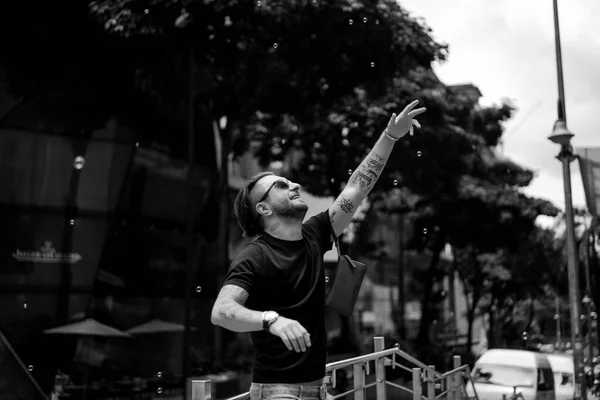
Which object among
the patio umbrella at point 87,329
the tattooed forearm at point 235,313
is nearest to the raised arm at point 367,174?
the tattooed forearm at point 235,313

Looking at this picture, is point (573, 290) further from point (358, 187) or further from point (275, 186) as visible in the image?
point (275, 186)

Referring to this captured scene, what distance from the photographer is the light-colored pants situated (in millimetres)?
2922

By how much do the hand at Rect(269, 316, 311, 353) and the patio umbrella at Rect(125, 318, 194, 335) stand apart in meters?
15.0

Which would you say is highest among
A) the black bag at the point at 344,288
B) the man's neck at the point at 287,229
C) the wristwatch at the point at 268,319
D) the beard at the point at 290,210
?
the beard at the point at 290,210

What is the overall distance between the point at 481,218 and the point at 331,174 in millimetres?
8148

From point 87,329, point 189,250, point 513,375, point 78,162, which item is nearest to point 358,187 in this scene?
point 87,329

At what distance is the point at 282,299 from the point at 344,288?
387 mm

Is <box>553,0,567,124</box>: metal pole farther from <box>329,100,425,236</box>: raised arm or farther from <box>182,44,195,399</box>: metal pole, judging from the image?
<box>329,100,425,236</box>: raised arm

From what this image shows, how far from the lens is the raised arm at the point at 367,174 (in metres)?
3.50

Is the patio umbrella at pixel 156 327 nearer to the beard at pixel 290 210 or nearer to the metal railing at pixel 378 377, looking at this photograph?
the metal railing at pixel 378 377

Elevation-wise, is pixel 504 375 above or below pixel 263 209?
below

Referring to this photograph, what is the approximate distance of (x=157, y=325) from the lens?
1786cm

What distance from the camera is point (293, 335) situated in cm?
257

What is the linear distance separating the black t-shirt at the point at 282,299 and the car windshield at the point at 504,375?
14.4m
